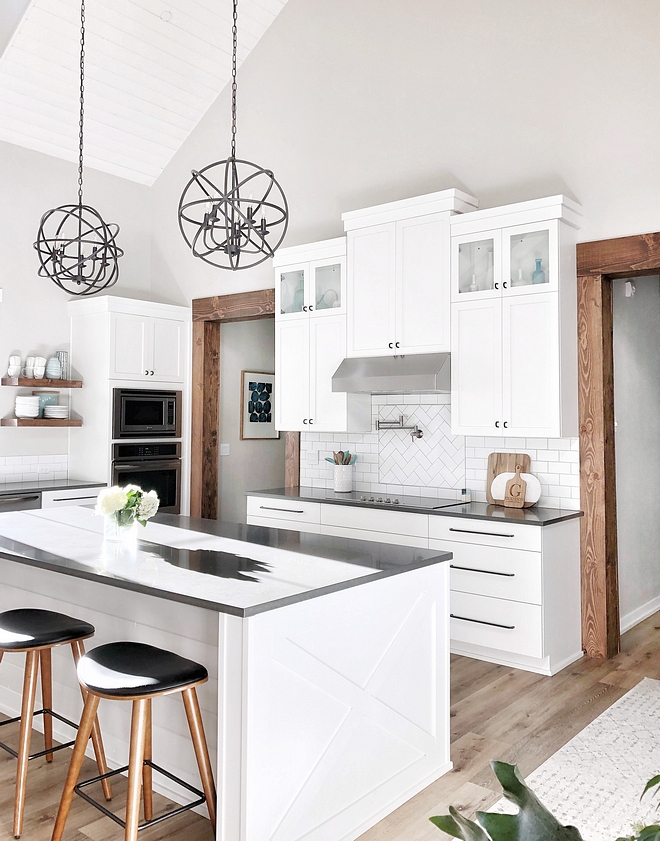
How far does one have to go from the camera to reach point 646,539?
17.2ft

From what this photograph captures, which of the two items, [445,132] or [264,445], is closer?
[445,132]

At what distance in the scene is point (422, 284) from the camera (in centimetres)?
461

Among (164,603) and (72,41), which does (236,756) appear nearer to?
(164,603)

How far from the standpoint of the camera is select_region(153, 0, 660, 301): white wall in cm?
417

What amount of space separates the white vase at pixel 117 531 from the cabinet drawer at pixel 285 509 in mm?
2169

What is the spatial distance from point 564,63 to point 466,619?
337cm

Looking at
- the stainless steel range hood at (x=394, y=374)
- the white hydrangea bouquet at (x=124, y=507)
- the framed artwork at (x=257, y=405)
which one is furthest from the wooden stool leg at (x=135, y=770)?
the framed artwork at (x=257, y=405)

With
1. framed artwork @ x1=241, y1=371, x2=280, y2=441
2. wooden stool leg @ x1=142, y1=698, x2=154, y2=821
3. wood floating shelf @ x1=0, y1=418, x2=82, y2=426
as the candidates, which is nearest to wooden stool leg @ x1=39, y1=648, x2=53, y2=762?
wooden stool leg @ x1=142, y1=698, x2=154, y2=821

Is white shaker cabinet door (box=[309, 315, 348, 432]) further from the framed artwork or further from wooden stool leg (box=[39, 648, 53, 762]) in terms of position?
wooden stool leg (box=[39, 648, 53, 762])

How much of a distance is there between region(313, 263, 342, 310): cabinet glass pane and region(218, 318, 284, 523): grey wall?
1.73m

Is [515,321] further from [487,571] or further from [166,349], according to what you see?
[166,349]

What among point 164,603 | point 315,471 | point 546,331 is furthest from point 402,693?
point 315,471

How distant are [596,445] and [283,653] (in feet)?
9.09

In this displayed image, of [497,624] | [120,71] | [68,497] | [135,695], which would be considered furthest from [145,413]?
[135,695]
